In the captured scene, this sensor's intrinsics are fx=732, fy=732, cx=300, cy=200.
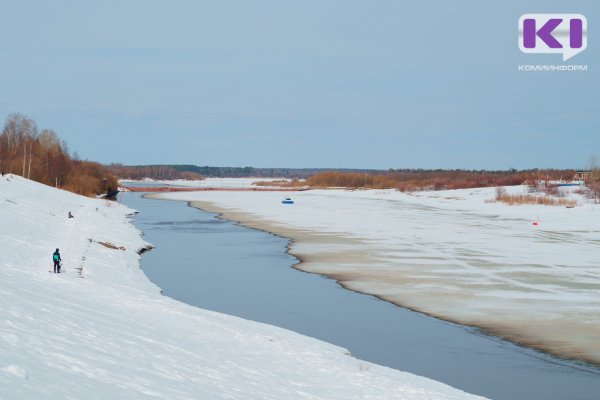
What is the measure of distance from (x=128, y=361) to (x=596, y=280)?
1885 centimetres

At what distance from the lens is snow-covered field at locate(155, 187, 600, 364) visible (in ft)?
60.0

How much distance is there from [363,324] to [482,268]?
1132cm

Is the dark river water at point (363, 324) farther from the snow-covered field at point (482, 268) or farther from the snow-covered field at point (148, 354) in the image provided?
the snow-covered field at point (148, 354)

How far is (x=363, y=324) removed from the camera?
18359 mm

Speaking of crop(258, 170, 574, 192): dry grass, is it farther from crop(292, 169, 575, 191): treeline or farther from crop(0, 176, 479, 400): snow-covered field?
crop(0, 176, 479, 400): snow-covered field

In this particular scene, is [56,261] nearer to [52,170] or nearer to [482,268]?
[482,268]

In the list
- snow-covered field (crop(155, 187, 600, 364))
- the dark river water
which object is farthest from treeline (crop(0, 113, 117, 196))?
the dark river water

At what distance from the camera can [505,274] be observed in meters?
26.7

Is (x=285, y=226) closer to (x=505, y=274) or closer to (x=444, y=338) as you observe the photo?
(x=505, y=274)

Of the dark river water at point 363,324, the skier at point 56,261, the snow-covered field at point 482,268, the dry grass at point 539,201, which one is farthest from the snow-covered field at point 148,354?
the dry grass at point 539,201

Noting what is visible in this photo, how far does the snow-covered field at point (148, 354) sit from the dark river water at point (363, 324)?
1325 millimetres

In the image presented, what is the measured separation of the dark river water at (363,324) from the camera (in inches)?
531

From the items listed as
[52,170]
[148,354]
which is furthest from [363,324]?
[52,170]

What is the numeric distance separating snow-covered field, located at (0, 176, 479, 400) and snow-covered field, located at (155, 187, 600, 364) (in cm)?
537
